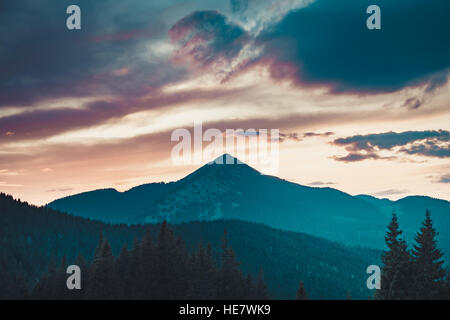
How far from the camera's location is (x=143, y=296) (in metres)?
82.2

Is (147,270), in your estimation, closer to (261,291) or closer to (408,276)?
(261,291)

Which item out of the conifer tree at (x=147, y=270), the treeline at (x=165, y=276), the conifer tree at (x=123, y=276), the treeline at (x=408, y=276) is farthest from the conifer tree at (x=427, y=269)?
the conifer tree at (x=123, y=276)

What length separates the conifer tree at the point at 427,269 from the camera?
66.8 meters

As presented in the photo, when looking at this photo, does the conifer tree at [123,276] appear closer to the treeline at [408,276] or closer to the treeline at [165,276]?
the treeline at [165,276]

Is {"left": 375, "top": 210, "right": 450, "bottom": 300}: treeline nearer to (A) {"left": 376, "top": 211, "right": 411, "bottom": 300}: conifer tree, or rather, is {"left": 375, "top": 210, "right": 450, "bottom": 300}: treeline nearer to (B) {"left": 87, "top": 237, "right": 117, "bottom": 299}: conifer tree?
(A) {"left": 376, "top": 211, "right": 411, "bottom": 300}: conifer tree

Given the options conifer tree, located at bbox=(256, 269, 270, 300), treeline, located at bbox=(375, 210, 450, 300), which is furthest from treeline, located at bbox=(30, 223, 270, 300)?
treeline, located at bbox=(375, 210, 450, 300)

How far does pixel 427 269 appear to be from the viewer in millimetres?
68562

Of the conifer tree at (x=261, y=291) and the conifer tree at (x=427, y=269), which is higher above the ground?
the conifer tree at (x=427, y=269)

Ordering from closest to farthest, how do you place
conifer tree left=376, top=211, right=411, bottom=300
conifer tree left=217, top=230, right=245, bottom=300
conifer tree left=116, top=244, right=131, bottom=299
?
conifer tree left=376, top=211, right=411, bottom=300 → conifer tree left=217, top=230, right=245, bottom=300 → conifer tree left=116, top=244, right=131, bottom=299

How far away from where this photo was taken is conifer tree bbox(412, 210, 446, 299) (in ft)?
219
